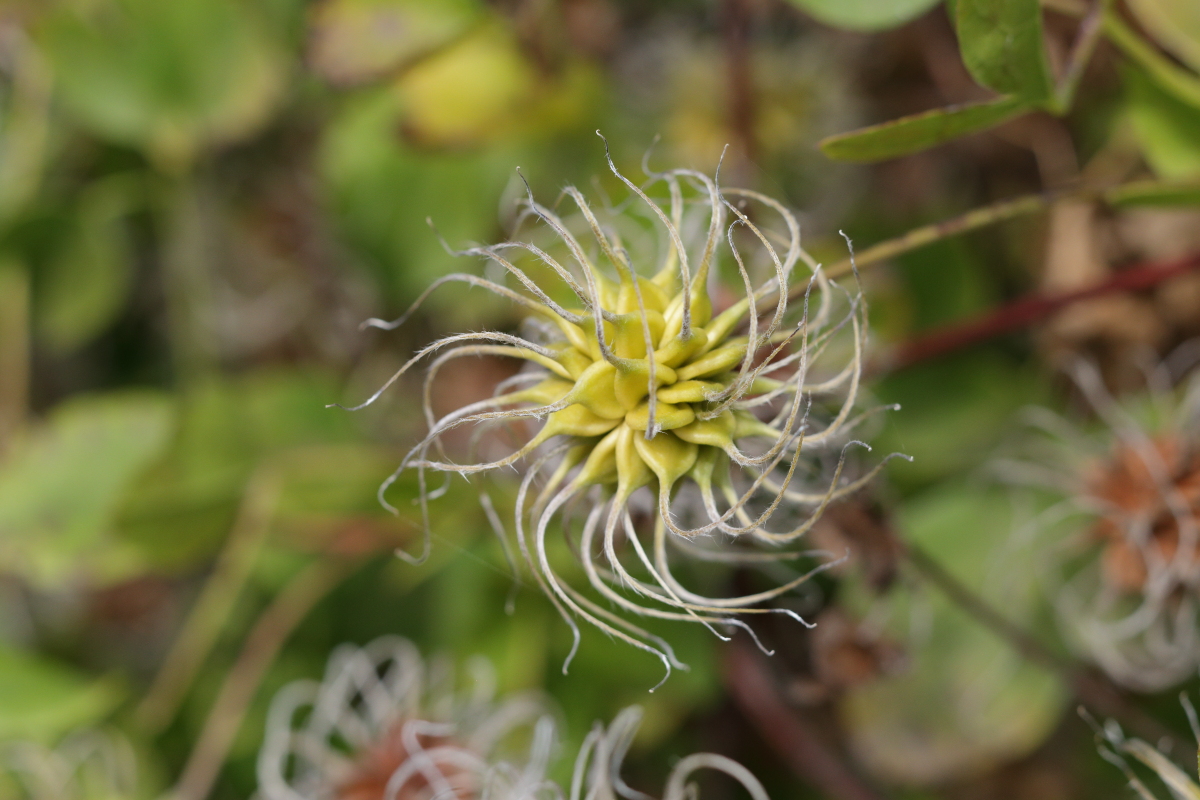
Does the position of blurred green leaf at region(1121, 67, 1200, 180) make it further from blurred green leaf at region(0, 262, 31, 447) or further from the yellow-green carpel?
blurred green leaf at region(0, 262, 31, 447)

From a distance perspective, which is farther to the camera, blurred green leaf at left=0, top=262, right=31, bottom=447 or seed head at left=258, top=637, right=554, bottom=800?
blurred green leaf at left=0, top=262, right=31, bottom=447

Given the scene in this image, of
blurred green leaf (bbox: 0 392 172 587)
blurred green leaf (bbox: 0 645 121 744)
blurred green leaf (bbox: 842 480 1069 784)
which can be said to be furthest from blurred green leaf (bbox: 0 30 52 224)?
blurred green leaf (bbox: 842 480 1069 784)

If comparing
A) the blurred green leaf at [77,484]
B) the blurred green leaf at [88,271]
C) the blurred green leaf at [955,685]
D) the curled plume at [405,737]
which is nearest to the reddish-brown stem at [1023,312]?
the blurred green leaf at [955,685]

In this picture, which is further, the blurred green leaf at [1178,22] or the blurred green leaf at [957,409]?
the blurred green leaf at [957,409]

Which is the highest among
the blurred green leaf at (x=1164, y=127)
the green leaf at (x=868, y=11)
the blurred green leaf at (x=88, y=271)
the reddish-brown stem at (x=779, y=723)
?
the green leaf at (x=868, y=11)

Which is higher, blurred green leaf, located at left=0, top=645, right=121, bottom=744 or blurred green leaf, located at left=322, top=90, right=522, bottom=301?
blurred green leaf, located at left=322, top=90, right=522, bottom=301

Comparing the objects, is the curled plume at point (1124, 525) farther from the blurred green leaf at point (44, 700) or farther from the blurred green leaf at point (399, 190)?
the blurred green leaf at point (44, 700)

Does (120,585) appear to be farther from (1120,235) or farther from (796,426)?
(1120,235)
